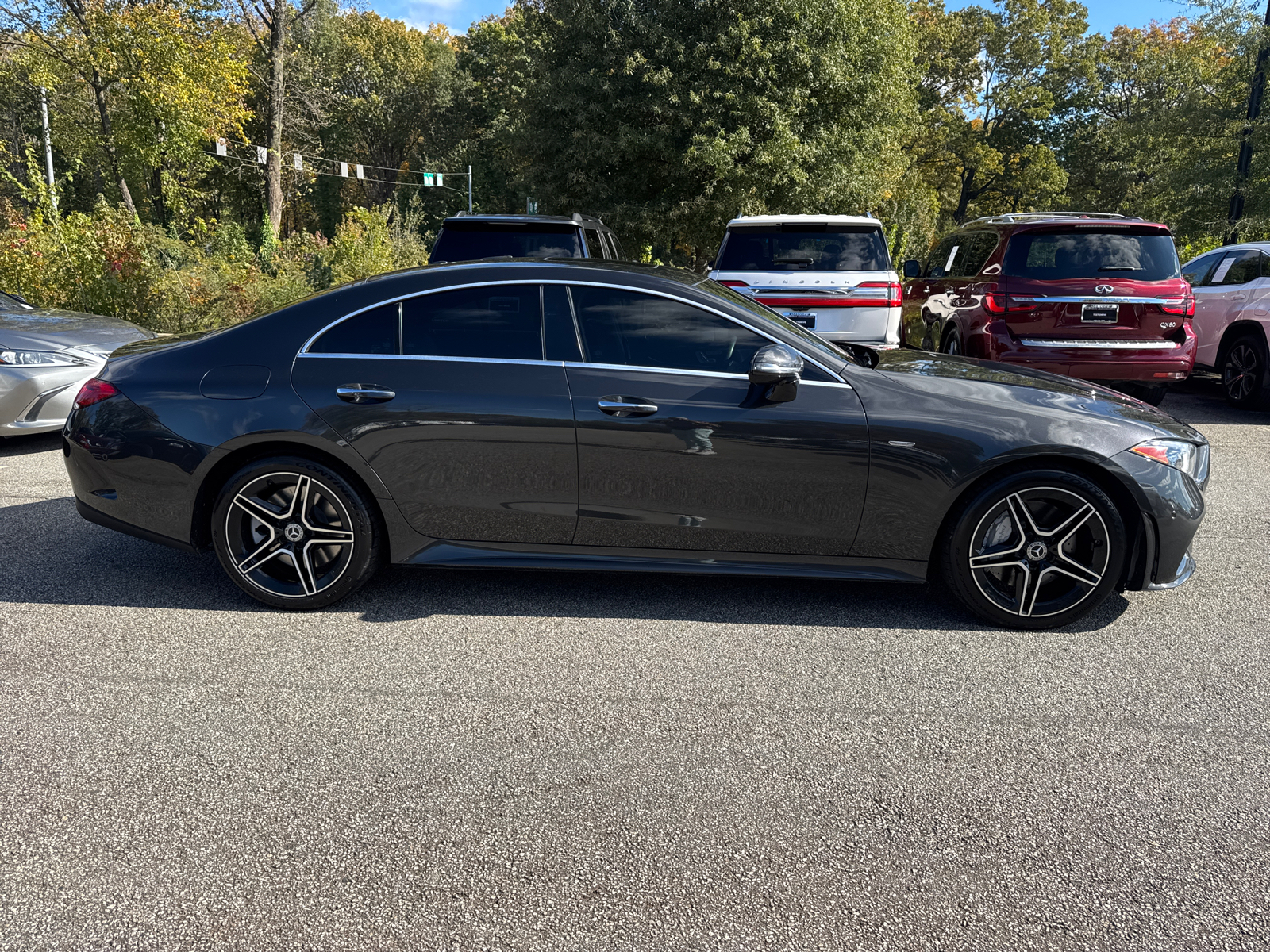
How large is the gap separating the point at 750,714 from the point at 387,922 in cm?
150

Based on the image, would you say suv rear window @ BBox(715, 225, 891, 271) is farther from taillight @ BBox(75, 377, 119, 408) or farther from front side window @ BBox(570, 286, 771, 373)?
taillight @ BBox(75, 377, 119, 408)

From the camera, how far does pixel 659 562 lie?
418cm

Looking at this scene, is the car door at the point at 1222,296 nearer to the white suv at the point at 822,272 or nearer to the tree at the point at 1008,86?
the white suv at the point at 822,272

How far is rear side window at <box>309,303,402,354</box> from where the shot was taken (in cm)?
423

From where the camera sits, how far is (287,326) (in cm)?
428

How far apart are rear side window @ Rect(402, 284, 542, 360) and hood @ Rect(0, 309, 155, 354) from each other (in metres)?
4.28

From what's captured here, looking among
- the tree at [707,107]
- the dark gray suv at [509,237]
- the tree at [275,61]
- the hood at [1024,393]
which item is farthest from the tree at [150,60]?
the hood at [1024,393]

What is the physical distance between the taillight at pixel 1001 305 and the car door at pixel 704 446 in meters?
5.08

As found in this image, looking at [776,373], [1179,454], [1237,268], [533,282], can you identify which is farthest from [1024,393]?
[1237,268]

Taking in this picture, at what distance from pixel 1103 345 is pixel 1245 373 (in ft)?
8.90

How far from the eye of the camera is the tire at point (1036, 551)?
158 inches

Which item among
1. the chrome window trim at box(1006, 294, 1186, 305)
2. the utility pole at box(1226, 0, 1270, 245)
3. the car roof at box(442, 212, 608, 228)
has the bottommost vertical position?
the chrome window trim at box(1006, 294, 1186, 305)

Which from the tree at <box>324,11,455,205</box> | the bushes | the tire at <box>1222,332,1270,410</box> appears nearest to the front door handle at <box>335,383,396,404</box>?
the bushes

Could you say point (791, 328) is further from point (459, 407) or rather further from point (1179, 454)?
point (1179, 454)
